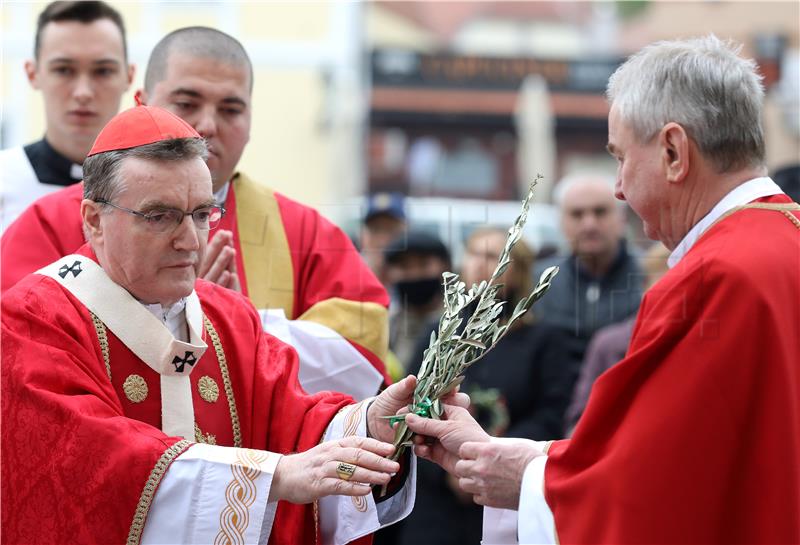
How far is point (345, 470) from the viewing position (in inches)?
138

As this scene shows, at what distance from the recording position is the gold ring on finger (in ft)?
11.5

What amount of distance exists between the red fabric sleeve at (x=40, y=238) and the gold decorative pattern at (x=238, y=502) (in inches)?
48.8

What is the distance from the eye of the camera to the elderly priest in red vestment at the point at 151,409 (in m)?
3.43

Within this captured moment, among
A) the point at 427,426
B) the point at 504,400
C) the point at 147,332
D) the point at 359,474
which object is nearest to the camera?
the point at 359,474

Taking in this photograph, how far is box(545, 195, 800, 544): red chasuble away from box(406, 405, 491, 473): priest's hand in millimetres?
538

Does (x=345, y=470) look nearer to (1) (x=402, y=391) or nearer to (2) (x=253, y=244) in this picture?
(1) (x=402, y=391)

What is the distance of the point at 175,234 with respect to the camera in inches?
140

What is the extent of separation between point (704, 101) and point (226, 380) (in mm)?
1561

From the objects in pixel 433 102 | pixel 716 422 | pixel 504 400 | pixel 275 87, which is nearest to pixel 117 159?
pixel 716 422

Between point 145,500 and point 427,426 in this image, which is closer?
point 145,500

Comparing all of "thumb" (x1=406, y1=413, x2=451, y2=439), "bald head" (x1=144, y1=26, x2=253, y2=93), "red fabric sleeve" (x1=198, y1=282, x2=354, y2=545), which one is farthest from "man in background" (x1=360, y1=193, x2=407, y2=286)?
"thumb" (x1=406, y1=413, x2=451, y2=439)

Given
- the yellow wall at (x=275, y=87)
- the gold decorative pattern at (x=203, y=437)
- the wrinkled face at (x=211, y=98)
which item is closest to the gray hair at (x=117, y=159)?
the gold decorative pattern at (x=203, y=437)

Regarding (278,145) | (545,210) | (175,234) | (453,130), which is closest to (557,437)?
(175,234)

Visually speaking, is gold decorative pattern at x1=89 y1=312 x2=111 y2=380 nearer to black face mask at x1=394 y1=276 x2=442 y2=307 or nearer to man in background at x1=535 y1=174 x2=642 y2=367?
man in background at x1=535 y1=174 x2=642 y2=367
